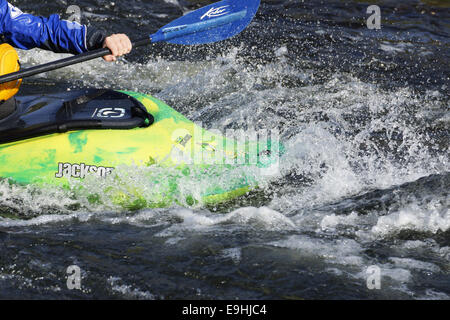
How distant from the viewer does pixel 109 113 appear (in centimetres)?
359

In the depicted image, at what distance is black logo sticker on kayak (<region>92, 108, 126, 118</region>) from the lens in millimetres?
3551

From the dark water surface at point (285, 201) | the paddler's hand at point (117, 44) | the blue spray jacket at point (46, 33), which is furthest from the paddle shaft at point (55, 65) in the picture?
the dark water surface at point (285, 201)

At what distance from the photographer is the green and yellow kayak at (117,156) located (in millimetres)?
3465

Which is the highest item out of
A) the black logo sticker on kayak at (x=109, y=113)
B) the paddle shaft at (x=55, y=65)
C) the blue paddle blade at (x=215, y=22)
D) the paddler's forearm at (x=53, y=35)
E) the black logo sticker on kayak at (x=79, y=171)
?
the blue paddle blade at (x=215, y=22)

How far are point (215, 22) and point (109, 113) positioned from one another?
3.45 ft

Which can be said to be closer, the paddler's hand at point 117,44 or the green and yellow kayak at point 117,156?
the green and yellow kayak at point 117,156

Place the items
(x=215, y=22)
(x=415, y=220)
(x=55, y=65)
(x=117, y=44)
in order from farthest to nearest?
1. (x=215, y=22)
2. (x=117, y=44)
3. (x=55, y=65)
4. (x=415, y=220)

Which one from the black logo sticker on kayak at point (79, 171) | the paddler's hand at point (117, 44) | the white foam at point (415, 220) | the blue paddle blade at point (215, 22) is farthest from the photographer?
Answer: the blue paddle blade at point (215, 22)

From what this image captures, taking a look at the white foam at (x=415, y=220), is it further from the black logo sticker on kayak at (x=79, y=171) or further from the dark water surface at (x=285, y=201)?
the black logo sticker on kayak at (x=79, y=171)

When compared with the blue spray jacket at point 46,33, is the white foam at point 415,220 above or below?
below

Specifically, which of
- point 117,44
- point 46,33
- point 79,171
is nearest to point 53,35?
point 46,33

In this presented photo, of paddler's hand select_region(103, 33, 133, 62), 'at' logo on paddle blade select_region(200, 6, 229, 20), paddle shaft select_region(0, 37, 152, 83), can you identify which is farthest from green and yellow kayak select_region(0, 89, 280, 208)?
'at' logo on paddle blade select_region(200, 6, 229, 20)

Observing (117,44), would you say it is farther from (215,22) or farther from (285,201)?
(285,201)

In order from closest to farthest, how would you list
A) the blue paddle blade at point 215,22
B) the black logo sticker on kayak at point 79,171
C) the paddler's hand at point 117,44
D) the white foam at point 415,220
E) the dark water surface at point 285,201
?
the dark water surface at point 285,201 → the white foam at point 415,220 → the black logo sticker on kayak at point 79,171 → the paddler's hand at point 117,44 → the blue paddle blade at point 215,22
